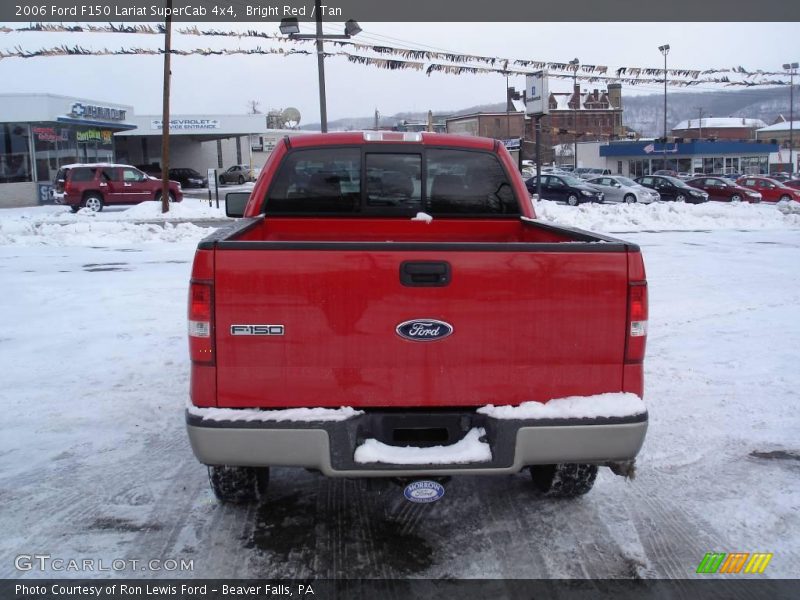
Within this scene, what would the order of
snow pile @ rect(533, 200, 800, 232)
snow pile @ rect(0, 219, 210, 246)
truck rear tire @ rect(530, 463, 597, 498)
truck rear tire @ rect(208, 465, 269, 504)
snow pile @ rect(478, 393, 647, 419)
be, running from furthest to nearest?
1. snow pile @ rect(533, 200, 800, 232)
2. snow pile @ rect(0, 219, 210, 246)
3. truck rear tire @ rect(530, 463, 597, 498)
4. truck rear tire @ rect(208, 465, 269, 504)
5. snow pile @ rect(478, 393, 647, 419)

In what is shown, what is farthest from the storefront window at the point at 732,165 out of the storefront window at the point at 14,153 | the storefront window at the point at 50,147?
the storefront window at the point at 14,153

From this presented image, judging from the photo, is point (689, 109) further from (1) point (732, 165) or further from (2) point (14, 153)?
(2) point (14, 153)

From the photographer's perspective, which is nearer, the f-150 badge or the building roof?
the f-150 badge

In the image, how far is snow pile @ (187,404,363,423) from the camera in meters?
3.04

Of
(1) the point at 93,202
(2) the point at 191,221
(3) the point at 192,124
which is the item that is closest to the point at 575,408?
(2) the point at 191,221

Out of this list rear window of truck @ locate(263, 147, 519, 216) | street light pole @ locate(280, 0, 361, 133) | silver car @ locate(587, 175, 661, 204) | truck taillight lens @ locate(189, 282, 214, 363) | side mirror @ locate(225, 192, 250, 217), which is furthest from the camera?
silver car @ locate(587, 175, 661, 204)

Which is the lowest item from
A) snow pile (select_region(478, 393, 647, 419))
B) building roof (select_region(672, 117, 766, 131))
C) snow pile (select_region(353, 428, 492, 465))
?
snow pile (select_region(353, 428, 492, 465))

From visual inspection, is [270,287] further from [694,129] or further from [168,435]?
[694,129]

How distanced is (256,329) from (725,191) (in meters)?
37.4

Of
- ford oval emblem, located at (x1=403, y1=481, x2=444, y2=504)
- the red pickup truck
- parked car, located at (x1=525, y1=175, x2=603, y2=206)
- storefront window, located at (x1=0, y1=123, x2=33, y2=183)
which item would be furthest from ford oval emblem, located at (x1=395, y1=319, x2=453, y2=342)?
storefront window, located at (x1=0, y1=123, x2=33, y2=183)

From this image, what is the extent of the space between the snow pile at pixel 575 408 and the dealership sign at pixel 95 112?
3678 cm

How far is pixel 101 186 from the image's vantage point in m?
29.0

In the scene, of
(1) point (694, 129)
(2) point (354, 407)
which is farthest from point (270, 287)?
(1) point (694, 129)

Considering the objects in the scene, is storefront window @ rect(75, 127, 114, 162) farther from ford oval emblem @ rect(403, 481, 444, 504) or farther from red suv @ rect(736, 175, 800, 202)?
ford oval emblem @ rect(403, 481, 444, 504)
